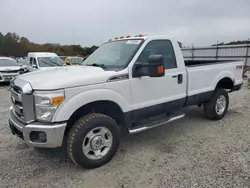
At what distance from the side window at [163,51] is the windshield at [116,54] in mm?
204

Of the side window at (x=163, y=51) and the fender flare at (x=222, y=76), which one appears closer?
the side window at (x=163, y=51)

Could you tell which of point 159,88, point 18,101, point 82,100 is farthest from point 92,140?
point 159,88

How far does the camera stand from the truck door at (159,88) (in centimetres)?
354

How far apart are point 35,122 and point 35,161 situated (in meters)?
0.97

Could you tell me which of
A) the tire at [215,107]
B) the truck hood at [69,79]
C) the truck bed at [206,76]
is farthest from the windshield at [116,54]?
the tire at [215,107]

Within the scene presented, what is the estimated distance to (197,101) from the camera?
463 centimetres

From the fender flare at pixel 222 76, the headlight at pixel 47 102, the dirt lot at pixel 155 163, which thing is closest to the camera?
the headlight at pixel 47 102

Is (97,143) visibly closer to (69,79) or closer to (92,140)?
(92,140)

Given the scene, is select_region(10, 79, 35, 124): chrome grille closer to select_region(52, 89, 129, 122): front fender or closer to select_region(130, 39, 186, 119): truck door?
select_region(52, 89, 129, 122): front fender

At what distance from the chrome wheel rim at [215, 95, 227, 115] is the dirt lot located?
0.65 m

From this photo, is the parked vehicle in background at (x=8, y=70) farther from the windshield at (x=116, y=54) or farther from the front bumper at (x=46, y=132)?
the front bumper at (x=46, y=132)

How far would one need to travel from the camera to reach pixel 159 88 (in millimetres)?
3797

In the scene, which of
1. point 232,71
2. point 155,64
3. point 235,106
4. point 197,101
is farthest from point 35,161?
point 235,106

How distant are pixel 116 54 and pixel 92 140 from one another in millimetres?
1579
